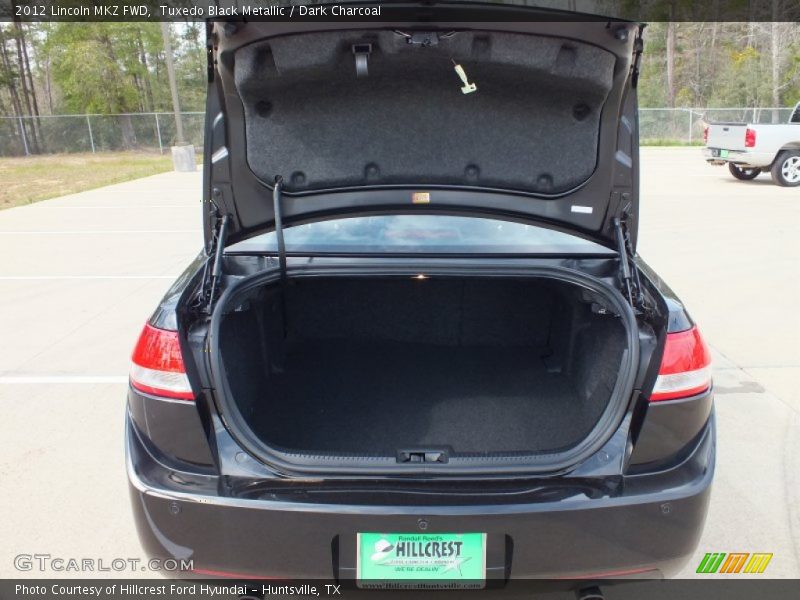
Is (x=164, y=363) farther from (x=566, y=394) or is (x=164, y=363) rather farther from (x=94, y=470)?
(x=566, y=394)

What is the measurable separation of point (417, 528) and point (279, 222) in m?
1.21

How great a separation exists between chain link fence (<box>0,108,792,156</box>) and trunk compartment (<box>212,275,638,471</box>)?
82.5 feet

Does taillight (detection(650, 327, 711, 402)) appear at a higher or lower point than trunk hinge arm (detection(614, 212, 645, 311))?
lower

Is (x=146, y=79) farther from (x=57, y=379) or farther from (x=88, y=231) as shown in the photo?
(x=57, y=379)

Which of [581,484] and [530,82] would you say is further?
[530,82]

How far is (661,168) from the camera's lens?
1667cm

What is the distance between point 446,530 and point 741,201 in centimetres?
1113

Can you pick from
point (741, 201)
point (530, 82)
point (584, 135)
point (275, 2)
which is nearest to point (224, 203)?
point (275, 2)

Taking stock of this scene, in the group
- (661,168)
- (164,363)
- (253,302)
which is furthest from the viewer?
(661,168)

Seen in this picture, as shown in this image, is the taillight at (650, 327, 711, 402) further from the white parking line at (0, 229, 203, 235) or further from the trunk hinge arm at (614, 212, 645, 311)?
the white parking line at (0, 229, 203, 235)

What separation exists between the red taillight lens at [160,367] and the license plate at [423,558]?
66cm

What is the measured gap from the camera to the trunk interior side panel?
2.36 metres
